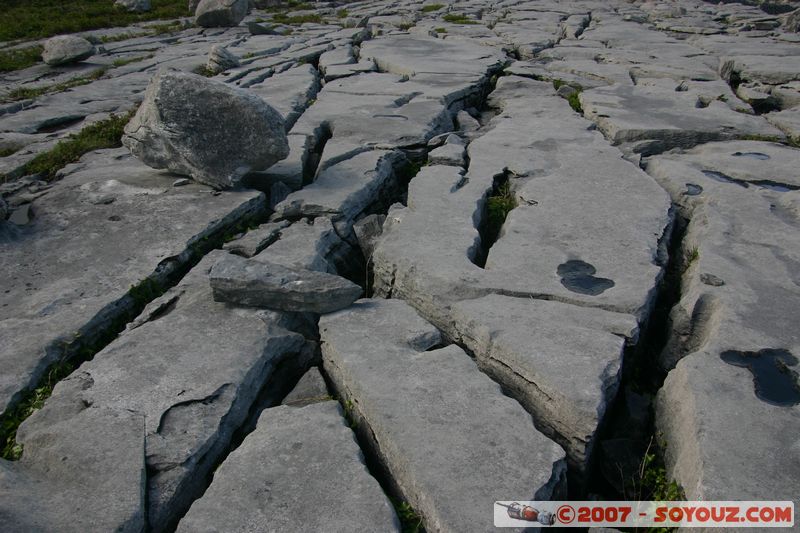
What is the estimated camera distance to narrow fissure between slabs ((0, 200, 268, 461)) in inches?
107

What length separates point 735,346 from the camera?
Answer: 2.81 m

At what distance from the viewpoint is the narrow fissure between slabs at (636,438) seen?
249 cm

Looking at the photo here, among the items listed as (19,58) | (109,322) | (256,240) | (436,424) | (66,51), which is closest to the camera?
(436,424)

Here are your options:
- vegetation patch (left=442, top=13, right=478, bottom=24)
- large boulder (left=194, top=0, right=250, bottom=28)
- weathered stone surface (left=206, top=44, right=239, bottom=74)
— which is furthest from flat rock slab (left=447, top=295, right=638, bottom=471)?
large boulder (left=194, top=0, right=250, bottom=28)

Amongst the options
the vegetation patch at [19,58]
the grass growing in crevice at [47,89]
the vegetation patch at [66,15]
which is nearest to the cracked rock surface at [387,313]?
the grass growing in crevice at [47,89]

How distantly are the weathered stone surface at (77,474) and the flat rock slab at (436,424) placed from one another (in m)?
0.94

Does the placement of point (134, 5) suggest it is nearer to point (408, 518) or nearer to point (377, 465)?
point (377, 465)

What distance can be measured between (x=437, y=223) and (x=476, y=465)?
2.17 m

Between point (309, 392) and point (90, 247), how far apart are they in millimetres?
2171

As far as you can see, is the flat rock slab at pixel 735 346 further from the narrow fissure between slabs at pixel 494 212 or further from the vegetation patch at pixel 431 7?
the vegetation patch at pixel 431 7

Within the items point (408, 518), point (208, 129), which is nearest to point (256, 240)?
point (208, 129)

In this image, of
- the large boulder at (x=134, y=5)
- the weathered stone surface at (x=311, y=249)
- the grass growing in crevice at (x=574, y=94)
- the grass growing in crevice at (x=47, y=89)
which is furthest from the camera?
the large boulder at (x=134, y=5)

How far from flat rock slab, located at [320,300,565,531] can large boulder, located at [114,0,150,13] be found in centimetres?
1839

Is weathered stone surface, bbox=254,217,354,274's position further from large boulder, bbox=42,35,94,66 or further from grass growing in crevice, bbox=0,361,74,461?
large boulder, bbox=42,35,94,66
